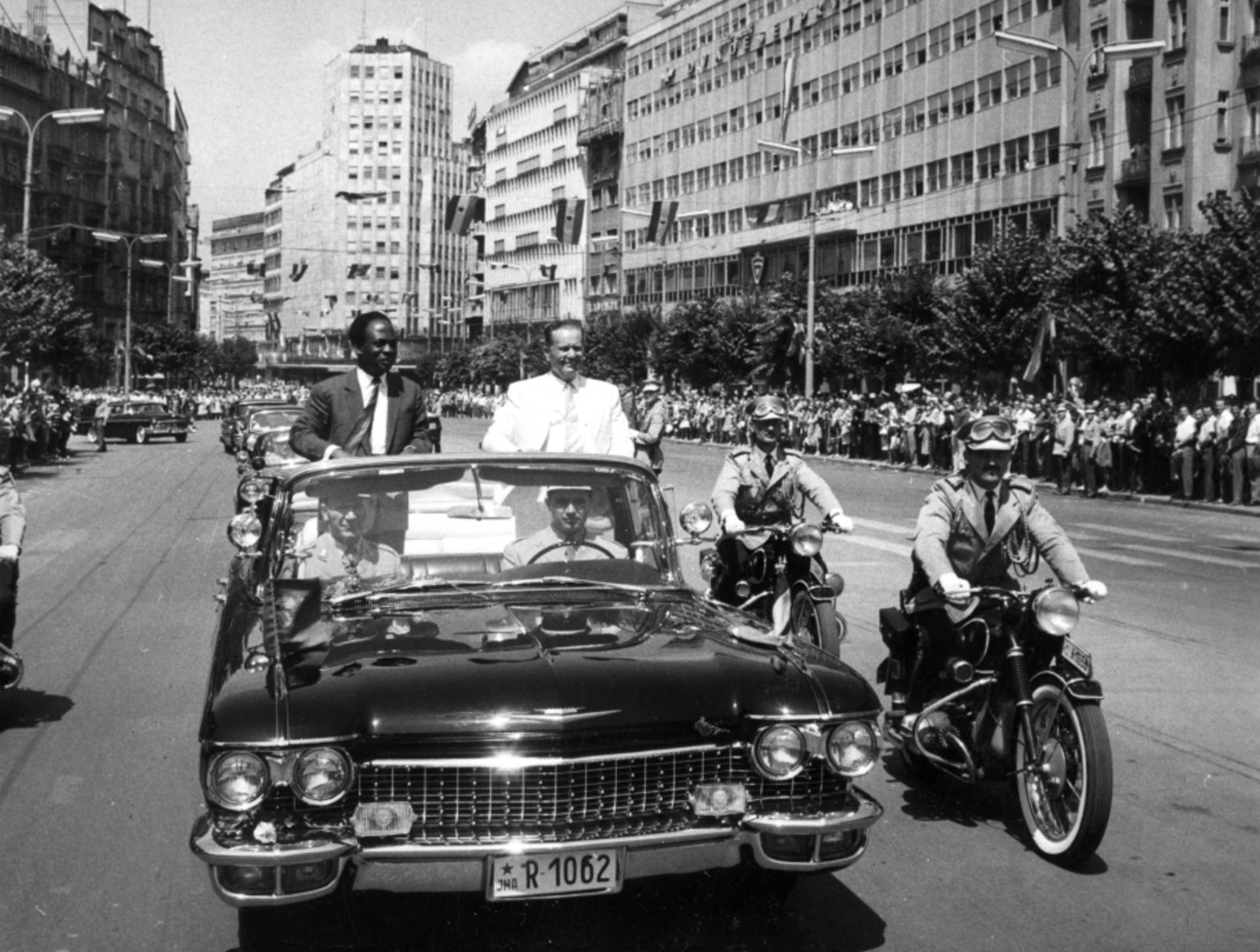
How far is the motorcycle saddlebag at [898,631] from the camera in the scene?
677 cm

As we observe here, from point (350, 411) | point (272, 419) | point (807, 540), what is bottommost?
point (807, 540)

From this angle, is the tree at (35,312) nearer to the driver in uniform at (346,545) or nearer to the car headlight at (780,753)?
the driver in uniform at (346,545)

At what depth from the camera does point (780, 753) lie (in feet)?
14.8

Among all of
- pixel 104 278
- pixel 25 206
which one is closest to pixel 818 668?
pixel 25 206

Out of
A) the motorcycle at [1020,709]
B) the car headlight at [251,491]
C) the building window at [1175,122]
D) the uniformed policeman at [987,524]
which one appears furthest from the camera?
the building window at [1175,122]

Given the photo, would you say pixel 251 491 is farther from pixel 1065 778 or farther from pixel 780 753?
Answer: pixel 1065 778

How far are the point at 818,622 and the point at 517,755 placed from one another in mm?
4270

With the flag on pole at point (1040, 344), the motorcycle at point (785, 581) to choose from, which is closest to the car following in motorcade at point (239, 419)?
the motorcycle at point (785, 581)

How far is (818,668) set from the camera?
15.7ft

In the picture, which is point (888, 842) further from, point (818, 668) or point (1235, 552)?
point (1235, 552)

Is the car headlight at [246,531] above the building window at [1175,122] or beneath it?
beneath

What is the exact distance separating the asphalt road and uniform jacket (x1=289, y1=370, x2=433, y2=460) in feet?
5.43

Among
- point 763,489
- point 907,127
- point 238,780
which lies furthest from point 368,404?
point 907,127

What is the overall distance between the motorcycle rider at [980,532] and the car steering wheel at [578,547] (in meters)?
1.29
